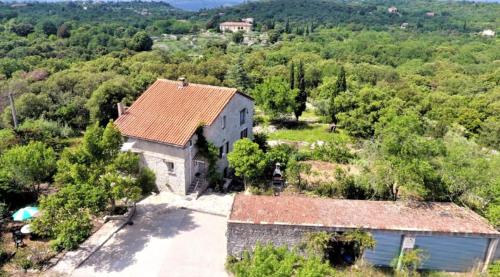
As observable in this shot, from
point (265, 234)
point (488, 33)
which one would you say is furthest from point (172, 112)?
point (488, 33)

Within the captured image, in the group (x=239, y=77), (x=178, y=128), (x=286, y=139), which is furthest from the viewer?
(x=239, y=77)

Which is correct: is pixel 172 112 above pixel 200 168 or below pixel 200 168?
above

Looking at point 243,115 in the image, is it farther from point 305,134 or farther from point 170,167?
point 305,134

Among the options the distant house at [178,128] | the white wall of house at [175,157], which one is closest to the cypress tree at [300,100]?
the distant house at [178,128]

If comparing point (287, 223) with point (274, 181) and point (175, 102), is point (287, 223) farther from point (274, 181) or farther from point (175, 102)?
point (175, 102)

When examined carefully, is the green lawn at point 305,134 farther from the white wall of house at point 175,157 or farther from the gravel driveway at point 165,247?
the gravel driveway at point 165,247

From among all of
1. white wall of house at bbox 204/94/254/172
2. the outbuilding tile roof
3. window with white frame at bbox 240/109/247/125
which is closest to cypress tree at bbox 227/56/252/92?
white wall of house at bbox 204/94/254/172
